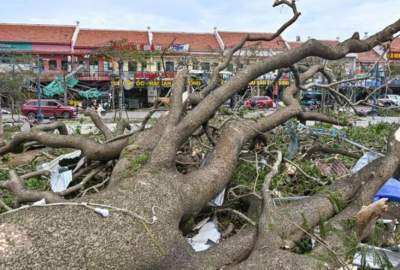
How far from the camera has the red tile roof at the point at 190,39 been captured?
35625mm

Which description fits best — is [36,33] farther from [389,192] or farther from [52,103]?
[389,192]

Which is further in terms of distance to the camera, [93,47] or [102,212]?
[93,47]

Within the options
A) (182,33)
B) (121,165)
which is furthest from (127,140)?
(182,33)

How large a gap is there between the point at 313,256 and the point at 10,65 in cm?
2232

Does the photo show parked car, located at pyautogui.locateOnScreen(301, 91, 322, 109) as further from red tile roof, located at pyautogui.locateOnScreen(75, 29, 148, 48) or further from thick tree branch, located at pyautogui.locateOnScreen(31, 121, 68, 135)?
red tile roof, located at pyautogui.locateOnScreen(75, 29, 148, 48)

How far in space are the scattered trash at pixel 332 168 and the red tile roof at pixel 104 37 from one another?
3141 cm

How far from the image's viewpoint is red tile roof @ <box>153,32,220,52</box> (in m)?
35.6

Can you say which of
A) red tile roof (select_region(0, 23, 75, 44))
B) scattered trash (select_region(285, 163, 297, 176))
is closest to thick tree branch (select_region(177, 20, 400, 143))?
scattered trash (select_region(285, 163, 297, 176))

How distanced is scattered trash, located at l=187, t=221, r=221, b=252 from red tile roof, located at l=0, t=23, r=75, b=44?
33266mm

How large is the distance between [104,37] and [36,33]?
5.31 meters

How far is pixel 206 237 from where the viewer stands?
3.32 m

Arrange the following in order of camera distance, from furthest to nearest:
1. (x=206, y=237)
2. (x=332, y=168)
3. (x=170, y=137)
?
(x=332, y=168), (x=206, y=237), (x=170, y=137)

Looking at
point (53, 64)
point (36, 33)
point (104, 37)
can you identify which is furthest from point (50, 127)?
point (36, 33)

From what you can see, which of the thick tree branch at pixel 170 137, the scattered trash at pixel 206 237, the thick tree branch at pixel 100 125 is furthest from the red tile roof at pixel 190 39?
the scattered trash at pixel 206 237
